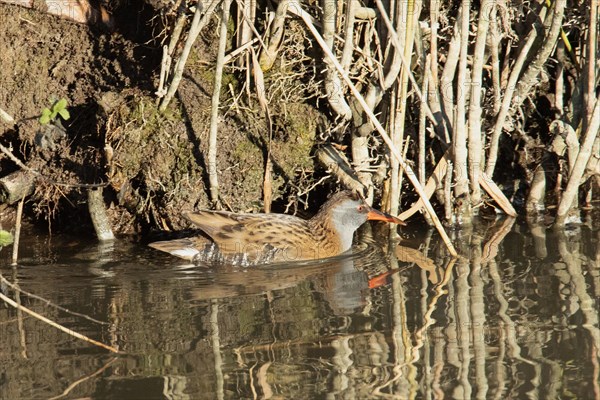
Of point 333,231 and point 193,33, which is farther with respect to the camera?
point 333,231

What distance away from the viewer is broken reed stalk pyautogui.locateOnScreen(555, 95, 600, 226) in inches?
276

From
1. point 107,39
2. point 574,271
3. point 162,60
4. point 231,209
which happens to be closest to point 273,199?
point 231,209

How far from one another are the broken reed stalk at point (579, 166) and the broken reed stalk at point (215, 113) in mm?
2738

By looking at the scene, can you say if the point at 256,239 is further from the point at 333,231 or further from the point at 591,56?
the point at 591,56

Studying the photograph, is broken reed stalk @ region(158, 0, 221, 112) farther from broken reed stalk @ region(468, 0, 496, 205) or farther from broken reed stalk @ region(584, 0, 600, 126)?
broken reed stalk @ region(584, 0, 600, 126)

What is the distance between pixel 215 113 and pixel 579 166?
9.33 ft

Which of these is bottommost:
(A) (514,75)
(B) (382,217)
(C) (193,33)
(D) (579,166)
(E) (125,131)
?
(B) (382,217)

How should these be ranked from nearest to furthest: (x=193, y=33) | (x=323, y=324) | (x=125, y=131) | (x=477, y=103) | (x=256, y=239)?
(x=323, y=324) → (x=193, y=33) → (x=256, y=239) → (x=477, y=103) → (x=125, y=131)

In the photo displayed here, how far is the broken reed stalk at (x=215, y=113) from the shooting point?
656 centimetres

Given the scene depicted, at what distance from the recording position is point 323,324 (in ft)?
17.4

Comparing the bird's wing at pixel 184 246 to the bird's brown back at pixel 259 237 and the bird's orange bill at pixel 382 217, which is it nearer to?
the bird's brown back at pixel 259 237

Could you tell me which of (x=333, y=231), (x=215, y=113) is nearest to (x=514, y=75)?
(x=333, y=231)

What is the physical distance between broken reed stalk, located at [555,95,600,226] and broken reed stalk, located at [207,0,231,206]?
274 centimetres

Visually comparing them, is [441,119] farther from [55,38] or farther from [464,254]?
[55,38]
